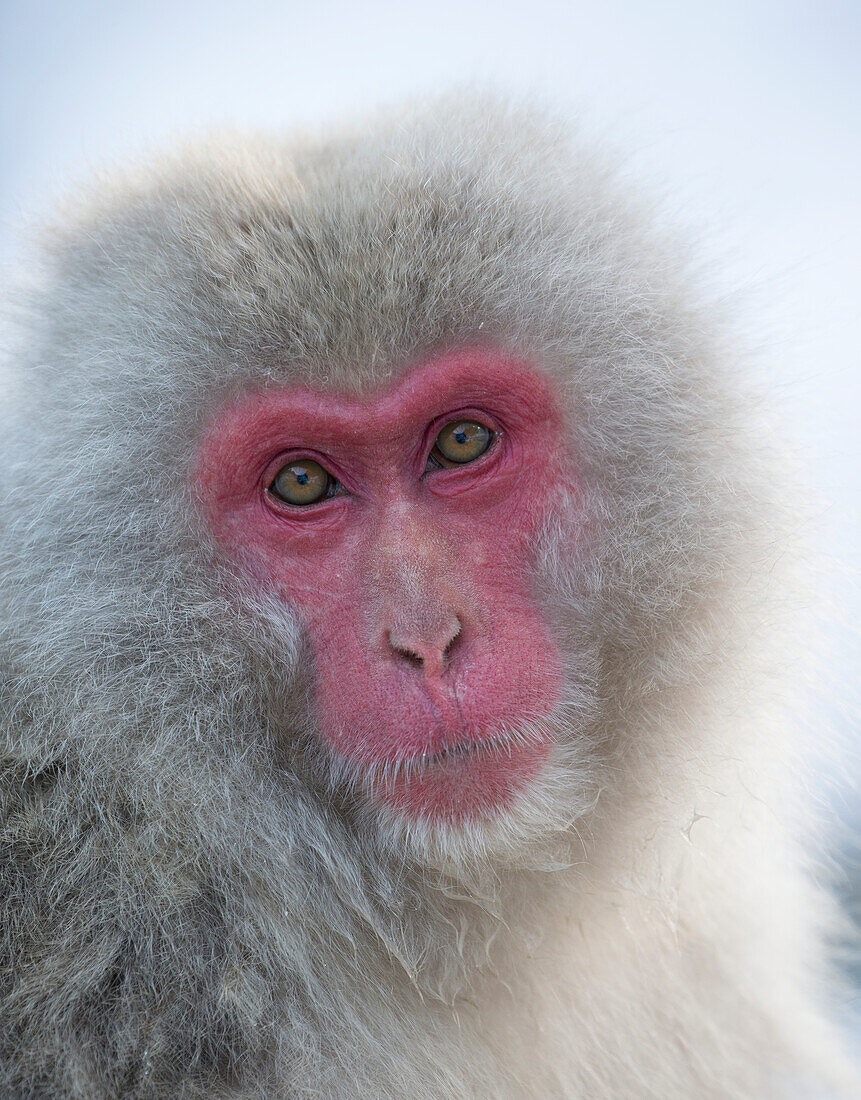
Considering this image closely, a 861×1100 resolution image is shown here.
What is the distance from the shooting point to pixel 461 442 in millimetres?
2146

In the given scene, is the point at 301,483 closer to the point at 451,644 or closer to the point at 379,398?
the point at 379,398

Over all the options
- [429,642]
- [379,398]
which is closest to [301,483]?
[379,398]

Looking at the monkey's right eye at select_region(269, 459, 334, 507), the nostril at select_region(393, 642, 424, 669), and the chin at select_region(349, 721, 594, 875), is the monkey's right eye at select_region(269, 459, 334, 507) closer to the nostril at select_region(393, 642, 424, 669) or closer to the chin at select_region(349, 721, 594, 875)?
the nostril at select_region(393, 642, 424, 669)

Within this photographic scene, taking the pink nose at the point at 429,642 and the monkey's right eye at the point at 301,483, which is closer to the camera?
the pink nose at the point at 429,642

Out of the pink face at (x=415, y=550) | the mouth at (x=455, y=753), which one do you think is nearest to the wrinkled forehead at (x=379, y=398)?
the pink face at (x=415, y=550)

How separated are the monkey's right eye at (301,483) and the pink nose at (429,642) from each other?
346 mm

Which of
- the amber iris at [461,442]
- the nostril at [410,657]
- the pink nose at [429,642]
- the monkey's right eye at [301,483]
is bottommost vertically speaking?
the nostril at [410,657]

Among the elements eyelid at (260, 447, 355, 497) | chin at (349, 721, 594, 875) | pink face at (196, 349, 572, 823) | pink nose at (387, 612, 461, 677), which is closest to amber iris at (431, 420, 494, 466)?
pink face at (196, 349, 572, 823)

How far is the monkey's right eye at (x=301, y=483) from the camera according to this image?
2119 mm

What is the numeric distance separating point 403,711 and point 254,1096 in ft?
2.20

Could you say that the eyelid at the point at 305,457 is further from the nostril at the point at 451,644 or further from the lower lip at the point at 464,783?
the lower lip at the point at 464,783

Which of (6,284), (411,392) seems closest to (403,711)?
(411,392)

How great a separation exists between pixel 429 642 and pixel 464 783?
28 cm

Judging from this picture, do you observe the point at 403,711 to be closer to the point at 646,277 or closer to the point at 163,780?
the point at 163,780
